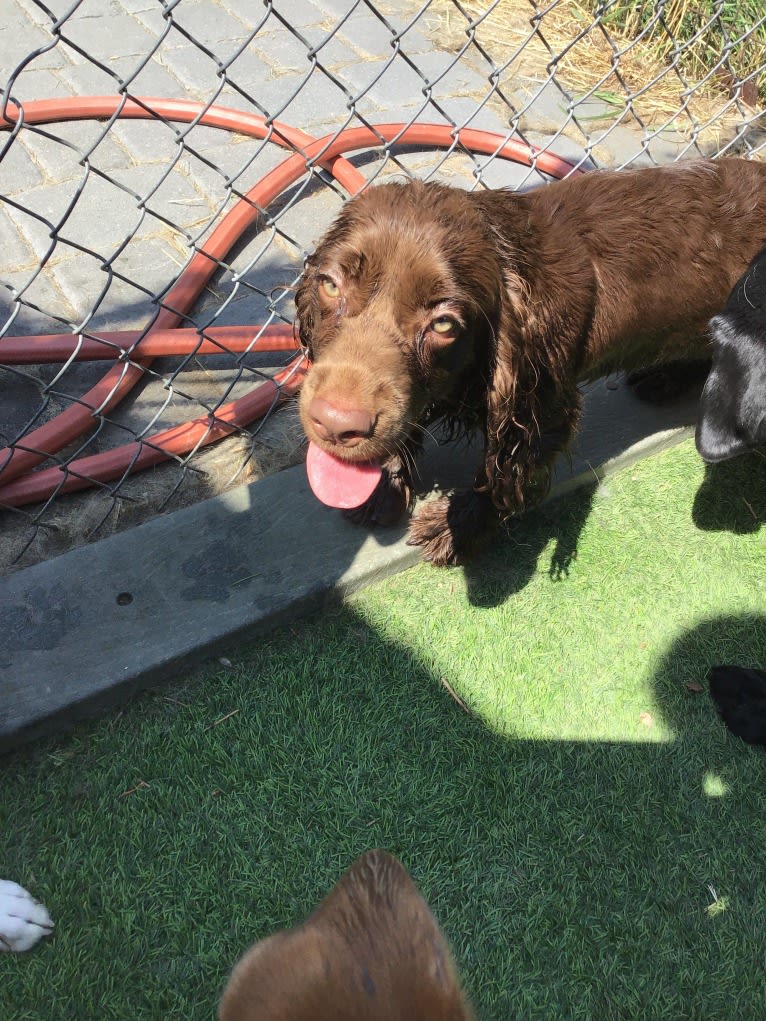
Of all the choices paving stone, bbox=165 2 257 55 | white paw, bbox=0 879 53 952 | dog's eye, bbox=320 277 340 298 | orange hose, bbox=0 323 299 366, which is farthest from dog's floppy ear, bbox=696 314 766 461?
paving stone, bbox=165 2 257 55

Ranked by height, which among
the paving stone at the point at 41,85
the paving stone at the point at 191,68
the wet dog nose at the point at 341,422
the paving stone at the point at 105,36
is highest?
the wet dog nose at the point at 341,422

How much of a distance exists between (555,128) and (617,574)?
111 inches

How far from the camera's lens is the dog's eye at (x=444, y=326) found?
6.77 feet

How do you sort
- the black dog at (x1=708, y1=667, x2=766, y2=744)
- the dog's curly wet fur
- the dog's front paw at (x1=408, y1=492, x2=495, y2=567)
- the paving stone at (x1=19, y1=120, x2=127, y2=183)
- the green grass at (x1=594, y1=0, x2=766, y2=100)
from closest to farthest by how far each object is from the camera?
1. the dog's curly wet fur
2. the black dog at (x1=708, y1=667, x2=766, y2=744)
3. the dog's front paw at (x1=408, y1=492, x2=495, y2=567)
4. the paving stone at (x1=19, y1=120, x2=127, y2=183)
5. the green grass at (x1=594, y1=0, x2=766, y2=100)

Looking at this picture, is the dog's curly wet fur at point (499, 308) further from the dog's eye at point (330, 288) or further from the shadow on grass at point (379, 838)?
the shadow on grass at point (379, 838)

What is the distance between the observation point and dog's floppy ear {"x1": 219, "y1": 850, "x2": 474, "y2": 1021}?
99cm

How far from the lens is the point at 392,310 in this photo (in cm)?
203

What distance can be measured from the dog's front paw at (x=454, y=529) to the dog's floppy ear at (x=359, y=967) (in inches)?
65.9

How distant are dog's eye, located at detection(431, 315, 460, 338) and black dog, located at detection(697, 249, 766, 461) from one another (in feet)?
3.01

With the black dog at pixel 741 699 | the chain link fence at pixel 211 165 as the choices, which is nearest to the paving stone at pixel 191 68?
the chain link fence at pixel 211 165

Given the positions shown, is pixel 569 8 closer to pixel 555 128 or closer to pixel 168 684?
pixel 555 128

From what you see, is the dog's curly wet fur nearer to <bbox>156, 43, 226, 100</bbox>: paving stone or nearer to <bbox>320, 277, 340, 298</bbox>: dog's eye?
<bbox>320, 277, 340, 298</bbox>: dog's eye

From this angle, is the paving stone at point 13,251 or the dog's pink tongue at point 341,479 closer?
the dog's pink tongue at point 341,479

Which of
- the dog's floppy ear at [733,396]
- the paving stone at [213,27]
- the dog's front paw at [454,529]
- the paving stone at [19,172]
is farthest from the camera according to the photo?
the paving stone at [213,27]
